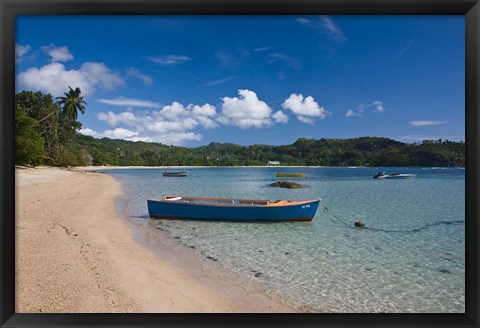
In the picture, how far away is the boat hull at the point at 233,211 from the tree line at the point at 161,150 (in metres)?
4.11

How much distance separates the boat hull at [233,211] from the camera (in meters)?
8.18

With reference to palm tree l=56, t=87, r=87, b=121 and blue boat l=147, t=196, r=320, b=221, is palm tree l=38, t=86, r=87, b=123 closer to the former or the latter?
palm tree l=56, t=87, r=87, b=121

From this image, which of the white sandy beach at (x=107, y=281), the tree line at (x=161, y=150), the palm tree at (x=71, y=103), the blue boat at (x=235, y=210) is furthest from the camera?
the palm tree at (x=71, y=103)

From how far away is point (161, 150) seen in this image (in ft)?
240

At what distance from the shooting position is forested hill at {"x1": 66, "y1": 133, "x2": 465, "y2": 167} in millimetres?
42125

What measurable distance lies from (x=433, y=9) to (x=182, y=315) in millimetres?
2793

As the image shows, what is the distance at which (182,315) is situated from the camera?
200 cm

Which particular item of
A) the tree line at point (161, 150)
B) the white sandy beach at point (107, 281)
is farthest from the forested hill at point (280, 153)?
the white sandy beach at point (107, 281)

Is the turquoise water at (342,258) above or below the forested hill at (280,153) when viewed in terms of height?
below

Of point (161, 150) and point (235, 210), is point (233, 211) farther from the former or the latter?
point (161, 150)

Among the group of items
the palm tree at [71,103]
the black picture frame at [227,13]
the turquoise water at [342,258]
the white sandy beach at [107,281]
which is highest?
the palm tree at [71,103]

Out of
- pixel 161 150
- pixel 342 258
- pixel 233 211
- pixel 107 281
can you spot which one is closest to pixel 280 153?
pixel 161 150

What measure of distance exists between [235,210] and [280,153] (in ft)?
176

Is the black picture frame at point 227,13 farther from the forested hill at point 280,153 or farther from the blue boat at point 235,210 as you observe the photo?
the forested hill at point 280,153
